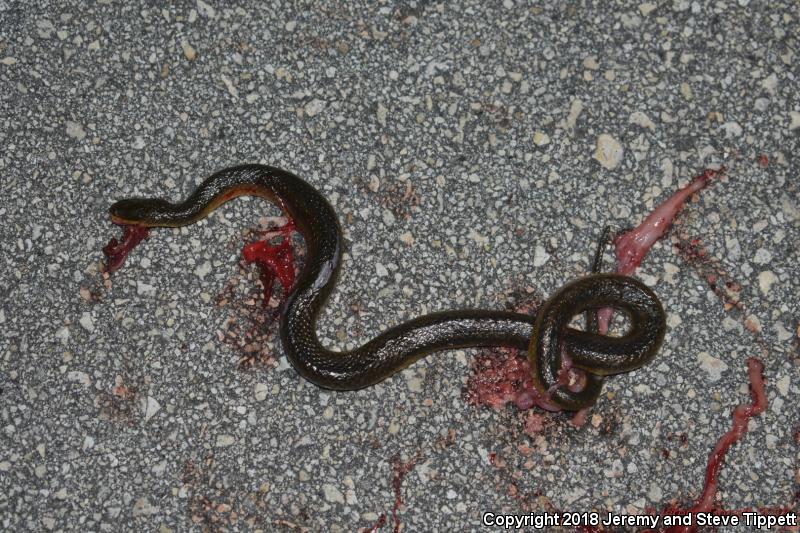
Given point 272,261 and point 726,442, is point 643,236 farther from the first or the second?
point 272,261

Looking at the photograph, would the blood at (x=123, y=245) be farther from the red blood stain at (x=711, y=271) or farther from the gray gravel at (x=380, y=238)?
the red blood stain at (x=711, y=271)

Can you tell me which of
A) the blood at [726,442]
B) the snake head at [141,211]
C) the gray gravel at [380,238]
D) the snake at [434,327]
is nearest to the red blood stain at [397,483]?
the gray gravel at [380,238]

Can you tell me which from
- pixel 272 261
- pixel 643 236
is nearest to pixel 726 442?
pixel 643 236

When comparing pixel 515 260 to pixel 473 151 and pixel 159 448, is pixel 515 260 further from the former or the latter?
pixel 159 448

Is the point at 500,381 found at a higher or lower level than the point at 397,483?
higher

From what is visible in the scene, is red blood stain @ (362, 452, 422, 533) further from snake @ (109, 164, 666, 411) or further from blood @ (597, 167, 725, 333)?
blood @ (597, 167, 725, 333)

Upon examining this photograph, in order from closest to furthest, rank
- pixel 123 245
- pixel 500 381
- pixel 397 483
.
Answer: pixel 397 483 → pixel 500 381 → pixel 123 245

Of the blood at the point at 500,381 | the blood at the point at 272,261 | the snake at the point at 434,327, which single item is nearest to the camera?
the snake at the point at 434,327
